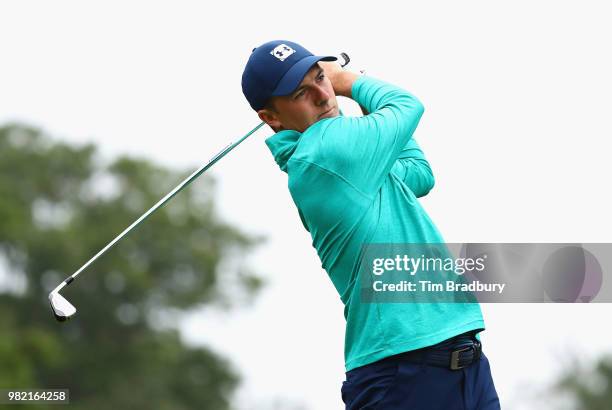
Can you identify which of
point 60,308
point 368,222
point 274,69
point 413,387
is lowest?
point 413,387

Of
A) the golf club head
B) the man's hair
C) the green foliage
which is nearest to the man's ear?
the man's hair

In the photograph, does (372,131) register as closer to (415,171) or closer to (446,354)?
(415,171)

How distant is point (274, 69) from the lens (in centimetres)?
423

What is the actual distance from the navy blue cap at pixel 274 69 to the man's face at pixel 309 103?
0.03 meters

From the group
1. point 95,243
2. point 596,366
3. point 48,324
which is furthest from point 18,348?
point 596,366

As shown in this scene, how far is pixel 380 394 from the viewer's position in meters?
4.12

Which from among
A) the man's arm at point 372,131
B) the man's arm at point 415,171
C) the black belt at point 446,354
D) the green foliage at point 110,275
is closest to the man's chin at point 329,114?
the man's arm at point 372,131

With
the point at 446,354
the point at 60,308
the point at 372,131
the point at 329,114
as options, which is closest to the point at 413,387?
the point at 446,354

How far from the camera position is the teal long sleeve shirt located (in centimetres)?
407

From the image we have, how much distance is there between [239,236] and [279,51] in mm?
39687

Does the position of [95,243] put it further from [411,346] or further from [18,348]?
[411,346]

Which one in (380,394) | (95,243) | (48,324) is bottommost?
(380,394)

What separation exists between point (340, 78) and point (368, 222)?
2.00ft

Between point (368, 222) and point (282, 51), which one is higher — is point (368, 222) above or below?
below
